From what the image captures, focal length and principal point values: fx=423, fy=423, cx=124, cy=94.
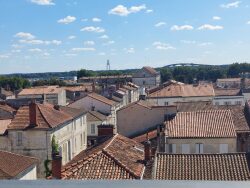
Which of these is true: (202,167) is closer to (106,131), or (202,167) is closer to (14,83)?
(106,131)

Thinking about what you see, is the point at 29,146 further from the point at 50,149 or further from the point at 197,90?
the point at 197,90

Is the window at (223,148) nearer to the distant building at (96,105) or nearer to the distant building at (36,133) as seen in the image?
the distant building at (36,133)

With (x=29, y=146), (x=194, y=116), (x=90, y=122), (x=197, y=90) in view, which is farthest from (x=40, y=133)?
(x=197, y=90)

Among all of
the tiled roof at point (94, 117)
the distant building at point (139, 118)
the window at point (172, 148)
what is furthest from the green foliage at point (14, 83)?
the window at point (172, 148)

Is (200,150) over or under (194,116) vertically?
under

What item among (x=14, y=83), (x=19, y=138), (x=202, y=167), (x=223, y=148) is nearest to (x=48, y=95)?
(x=19, y=138)
